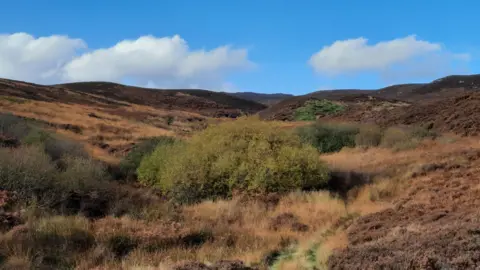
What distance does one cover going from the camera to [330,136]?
95.2 feet

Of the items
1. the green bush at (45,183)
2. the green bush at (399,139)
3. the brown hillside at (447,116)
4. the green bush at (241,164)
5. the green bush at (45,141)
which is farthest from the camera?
the brown hillside at (447,116)

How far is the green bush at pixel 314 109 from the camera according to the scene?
53.5 metres

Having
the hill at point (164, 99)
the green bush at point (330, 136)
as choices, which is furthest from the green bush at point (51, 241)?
the hill at point (164, 99)

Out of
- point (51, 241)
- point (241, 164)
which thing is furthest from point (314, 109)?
point (51, 241)

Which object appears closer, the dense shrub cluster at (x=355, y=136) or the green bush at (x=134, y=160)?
the green bush at (x=134, y=160)

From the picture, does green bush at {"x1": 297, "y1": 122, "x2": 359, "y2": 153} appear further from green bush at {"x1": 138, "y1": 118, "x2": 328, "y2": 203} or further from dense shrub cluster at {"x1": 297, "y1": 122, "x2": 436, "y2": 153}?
green bush at {"x1": 138, "y1": 118, "x2": 328, "y2": 203}

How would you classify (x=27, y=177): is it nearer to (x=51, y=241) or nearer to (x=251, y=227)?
(x=51, y=241)

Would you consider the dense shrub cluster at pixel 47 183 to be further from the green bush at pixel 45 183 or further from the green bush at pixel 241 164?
the green bush at pixel 241 164

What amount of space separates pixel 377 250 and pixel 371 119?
3496 centimetres

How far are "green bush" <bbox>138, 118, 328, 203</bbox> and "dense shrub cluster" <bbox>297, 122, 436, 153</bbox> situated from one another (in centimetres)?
878

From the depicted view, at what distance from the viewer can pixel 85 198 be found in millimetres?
12656

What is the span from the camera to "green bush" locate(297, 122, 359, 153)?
91.9 feet

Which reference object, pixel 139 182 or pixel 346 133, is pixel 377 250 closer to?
pixel 139 182

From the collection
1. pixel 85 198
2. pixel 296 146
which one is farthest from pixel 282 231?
pixel 296 146
